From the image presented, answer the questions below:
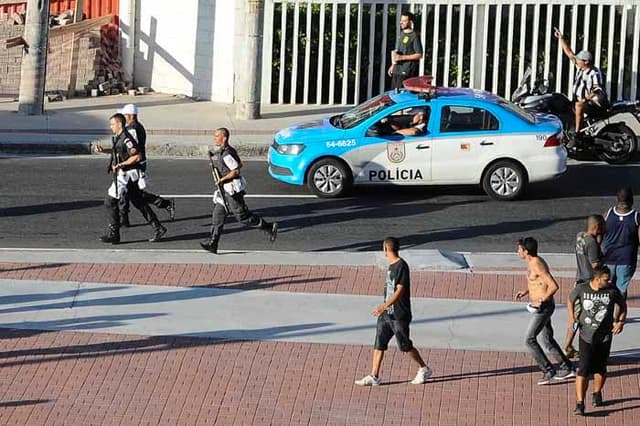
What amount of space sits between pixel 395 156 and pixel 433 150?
19.2 inches

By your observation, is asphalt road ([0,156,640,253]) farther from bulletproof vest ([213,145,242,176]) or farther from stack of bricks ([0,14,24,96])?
stack of bricks ([0,14,24,96])

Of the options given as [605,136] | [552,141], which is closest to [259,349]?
[552,141]

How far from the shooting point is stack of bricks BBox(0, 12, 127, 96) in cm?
2570

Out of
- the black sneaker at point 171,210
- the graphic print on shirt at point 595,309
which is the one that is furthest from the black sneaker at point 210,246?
the graphic print on shirt at point 595,309

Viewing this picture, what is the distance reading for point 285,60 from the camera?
24.9 meters

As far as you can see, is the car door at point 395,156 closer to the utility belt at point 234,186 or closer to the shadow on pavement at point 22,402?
the utility belt at point 234,186

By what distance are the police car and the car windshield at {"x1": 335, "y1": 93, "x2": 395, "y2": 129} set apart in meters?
0.04

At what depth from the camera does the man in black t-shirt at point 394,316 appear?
1127 centimetres

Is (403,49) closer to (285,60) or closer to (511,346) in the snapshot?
(285,60)

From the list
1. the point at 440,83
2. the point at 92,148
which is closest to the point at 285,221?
the point at 92,148

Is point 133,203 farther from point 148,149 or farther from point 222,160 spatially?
point 148,149

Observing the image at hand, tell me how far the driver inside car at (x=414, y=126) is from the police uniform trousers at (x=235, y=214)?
10.3 ft

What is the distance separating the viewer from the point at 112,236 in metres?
15.9

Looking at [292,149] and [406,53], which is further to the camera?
[406,53]
